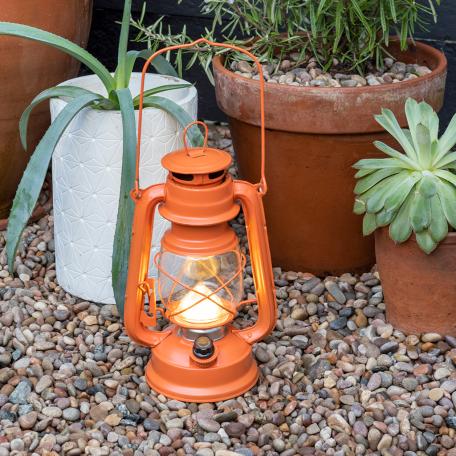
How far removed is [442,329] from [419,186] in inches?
15.2

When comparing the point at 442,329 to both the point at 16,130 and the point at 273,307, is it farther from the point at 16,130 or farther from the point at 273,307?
the point at 16,130

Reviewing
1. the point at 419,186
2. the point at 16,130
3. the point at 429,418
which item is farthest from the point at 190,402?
the point at 16,130

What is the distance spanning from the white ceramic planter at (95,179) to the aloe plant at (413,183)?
491 mm

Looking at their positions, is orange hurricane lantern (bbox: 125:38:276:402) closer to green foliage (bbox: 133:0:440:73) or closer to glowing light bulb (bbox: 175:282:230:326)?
glowing light bulb (bbox: 175:282:230:326)

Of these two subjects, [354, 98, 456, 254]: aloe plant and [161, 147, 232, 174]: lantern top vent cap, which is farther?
[354, 98, 456, 254]: aloe plant

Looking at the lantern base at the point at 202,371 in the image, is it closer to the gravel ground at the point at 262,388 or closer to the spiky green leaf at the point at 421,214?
the gravel ground at the point at 262,388

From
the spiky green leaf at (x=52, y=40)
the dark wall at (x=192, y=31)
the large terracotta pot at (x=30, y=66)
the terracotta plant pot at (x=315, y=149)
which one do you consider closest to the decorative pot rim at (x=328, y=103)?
the terracotta plant pot at (x=315, y=149)

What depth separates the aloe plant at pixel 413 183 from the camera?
2123mm

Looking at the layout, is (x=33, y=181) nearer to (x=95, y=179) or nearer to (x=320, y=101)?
(x=95, y=179)

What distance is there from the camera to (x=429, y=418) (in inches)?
79.7

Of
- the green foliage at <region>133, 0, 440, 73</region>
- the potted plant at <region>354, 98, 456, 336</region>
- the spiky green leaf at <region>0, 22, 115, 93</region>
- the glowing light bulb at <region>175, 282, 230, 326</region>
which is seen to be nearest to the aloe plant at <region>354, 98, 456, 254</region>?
the potted plant at <region>354, 98, 456, 336</region>

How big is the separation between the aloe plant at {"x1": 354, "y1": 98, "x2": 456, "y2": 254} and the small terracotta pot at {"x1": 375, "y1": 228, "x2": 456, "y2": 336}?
0.05 metres

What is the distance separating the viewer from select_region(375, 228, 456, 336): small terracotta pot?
220 centimetres

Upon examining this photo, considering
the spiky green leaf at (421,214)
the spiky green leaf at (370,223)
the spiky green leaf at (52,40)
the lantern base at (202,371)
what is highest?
the spiky green leaf at (52,40)
